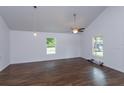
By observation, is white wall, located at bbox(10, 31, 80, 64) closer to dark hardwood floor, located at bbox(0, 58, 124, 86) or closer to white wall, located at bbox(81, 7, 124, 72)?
dark hardwood floor, located at bbox(0, 58, 124, 86)

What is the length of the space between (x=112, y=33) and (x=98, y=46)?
184cm

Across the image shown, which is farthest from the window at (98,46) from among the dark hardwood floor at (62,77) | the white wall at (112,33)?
the dark hardwood floor at (62,77)

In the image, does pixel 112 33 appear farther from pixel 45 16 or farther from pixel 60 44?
pixel 60 44

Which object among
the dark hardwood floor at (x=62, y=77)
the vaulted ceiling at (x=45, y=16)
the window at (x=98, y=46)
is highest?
the vaulted ceiling at (x=45, y=16)

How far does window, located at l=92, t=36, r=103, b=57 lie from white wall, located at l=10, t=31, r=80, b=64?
2.23 meters

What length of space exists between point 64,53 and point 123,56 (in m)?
5.14

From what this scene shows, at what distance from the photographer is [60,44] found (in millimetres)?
9977

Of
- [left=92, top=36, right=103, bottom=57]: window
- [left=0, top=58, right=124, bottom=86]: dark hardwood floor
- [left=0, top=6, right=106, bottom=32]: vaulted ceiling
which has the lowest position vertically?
[left=0, top=58, right=124, bottom=86]: dark hardwood floor

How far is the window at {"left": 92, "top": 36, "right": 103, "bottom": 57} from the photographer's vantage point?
7897 millimetres

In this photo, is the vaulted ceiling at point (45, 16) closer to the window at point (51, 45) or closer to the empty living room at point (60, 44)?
the empty living room at point (60, 44)

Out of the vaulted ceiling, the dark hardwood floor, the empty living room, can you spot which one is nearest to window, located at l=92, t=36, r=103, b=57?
the empty living room

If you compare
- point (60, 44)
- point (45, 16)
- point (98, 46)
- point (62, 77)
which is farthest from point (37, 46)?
point (62, 77)

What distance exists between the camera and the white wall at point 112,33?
5957 millimetres
